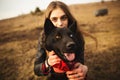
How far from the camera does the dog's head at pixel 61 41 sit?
1.52 m

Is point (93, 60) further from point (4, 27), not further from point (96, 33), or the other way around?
point (4, 27)

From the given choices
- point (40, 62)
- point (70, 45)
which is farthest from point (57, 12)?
point (70, 45)

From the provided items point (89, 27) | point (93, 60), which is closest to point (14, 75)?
point (93, 60)

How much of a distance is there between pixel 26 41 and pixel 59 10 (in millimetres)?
2382

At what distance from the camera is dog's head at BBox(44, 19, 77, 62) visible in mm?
1524

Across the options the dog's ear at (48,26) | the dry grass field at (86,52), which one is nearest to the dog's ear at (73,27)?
the dog's ear at (48,26)

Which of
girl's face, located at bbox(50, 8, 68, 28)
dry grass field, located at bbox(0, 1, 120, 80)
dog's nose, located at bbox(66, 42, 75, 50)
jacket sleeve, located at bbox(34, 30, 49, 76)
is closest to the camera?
dog's nose, located at bbox(66, 42, 75, 50)

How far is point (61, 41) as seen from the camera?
1571 mm

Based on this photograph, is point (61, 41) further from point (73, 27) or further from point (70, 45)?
point (73, 27)

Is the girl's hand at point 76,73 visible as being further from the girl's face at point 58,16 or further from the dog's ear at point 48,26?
the girl's face at point 58,16

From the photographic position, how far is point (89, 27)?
5312mm

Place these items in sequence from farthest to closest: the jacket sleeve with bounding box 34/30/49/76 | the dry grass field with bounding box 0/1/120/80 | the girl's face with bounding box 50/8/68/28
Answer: the dry grass field with bounding box 0/1/120/80
the girl's face with bounding box 50/8/68/28
the jacket sleeve with bounding box 34/30/49/76

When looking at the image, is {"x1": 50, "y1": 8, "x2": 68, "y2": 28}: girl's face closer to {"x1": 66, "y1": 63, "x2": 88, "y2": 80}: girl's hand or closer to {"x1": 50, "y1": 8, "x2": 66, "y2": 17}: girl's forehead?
{"x1": 50, "y1": 8, "x2": 66, "y2": 17}: girl's forehead

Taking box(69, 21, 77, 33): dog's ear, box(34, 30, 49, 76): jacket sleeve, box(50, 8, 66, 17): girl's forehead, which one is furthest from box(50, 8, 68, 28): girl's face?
box(69, 21, 77, 33): dog's ear
